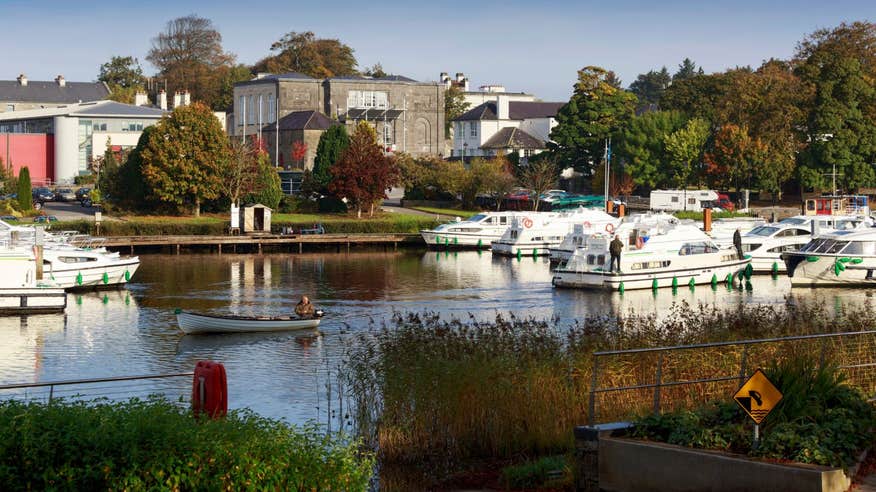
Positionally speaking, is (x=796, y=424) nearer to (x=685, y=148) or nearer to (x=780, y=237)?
(x=780, y=237)

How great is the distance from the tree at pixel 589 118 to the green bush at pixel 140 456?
97807 mm

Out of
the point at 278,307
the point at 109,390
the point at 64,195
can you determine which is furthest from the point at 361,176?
the point at 109,390

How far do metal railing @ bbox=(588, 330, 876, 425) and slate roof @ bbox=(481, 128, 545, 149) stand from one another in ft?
366

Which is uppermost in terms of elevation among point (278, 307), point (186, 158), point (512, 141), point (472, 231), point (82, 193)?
point (512, 141)

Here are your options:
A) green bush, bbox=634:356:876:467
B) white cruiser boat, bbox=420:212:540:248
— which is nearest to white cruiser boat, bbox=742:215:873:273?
white cruiser boat, bbox=420:212:540:248

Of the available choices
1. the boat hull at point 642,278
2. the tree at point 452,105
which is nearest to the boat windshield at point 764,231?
the boat hull at point 642,278

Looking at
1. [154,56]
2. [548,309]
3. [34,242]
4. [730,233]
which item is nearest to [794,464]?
[548,309]

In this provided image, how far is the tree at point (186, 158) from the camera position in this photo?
86.2 meters

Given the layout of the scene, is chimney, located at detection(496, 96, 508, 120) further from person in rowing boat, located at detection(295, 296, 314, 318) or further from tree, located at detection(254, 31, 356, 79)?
person in rowing boat, located at detection(295, 296, 314, 318)

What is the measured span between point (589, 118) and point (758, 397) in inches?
3840

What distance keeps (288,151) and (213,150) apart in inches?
1540

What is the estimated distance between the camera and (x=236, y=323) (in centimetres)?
4053

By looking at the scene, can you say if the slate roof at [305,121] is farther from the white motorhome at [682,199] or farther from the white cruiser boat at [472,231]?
the white cruiser boat at [472,231]

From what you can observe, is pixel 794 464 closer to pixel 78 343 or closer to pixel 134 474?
pixel 134 474
